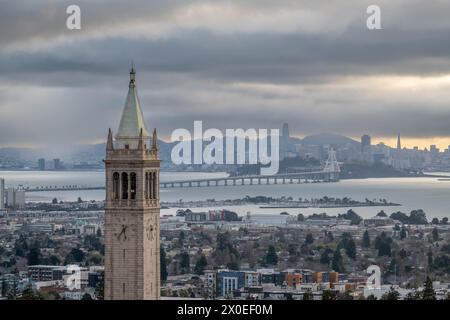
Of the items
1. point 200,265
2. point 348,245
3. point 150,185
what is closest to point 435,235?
point 348,245

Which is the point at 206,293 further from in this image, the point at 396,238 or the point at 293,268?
the point at 396,238

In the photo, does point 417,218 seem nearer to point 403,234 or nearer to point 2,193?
point 403,234


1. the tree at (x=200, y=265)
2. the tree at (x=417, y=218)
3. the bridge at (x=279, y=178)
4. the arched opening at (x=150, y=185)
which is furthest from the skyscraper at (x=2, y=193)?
the arched opening at (x=150, y=185)

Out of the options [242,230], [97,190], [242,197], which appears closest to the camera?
[242,230]

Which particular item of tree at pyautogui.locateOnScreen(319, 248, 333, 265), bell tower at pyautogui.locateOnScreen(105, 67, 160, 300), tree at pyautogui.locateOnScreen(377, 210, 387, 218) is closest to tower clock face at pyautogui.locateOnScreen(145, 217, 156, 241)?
bell tower at pyautogui.locateOnScreen(105, 67, 160, 300)

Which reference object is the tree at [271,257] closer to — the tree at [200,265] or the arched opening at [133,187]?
the tree at [200,265]

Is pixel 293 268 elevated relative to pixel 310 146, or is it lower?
lower

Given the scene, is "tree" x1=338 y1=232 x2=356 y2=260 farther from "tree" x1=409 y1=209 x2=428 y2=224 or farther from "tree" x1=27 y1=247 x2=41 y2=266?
"tree" x1=409 y1=209 x2=428 y2=224

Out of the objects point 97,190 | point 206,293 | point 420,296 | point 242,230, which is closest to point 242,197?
point 97,190
